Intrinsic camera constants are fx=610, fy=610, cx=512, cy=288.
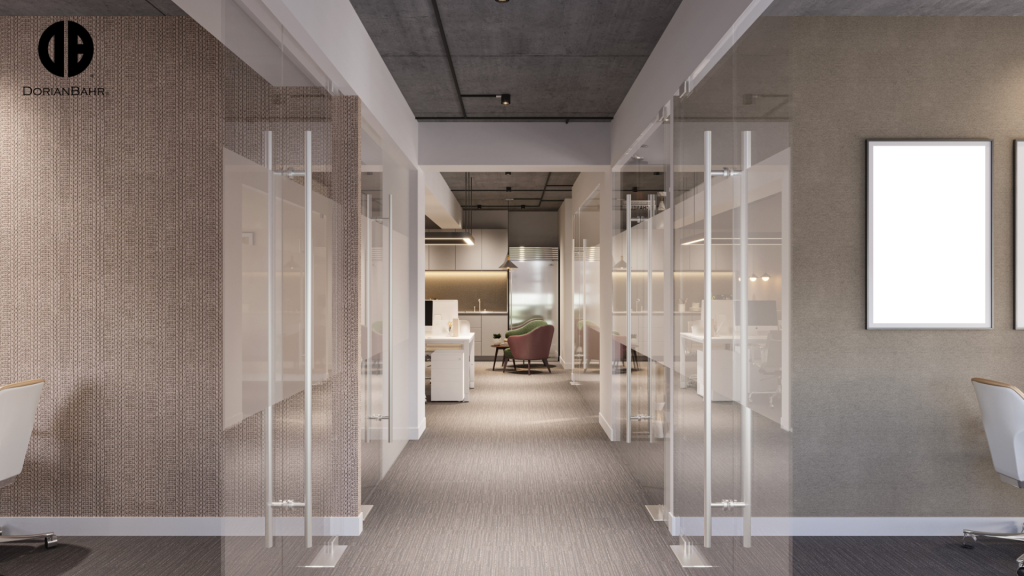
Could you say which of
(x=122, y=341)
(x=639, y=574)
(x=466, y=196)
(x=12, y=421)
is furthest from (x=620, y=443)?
(x=466, y=196)

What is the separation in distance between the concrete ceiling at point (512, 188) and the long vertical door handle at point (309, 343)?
19.5ft

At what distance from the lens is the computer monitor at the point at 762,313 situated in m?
2.21

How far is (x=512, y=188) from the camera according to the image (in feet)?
33.4

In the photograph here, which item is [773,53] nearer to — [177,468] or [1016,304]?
[1016,304]

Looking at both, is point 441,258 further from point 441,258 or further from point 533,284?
point 533,284

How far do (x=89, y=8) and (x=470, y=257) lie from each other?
9646 mm

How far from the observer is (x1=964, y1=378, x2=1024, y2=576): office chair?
3.12m

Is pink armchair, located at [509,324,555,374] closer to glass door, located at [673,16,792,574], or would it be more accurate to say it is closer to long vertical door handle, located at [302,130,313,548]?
glass door, located at [673,16,792,574]

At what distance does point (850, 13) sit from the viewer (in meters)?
3.51

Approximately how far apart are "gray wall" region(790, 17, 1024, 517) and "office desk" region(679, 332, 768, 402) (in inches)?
43.3

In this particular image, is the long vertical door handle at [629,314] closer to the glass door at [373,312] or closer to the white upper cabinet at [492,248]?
the glass door at [373,312]

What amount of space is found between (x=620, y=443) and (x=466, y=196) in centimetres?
657

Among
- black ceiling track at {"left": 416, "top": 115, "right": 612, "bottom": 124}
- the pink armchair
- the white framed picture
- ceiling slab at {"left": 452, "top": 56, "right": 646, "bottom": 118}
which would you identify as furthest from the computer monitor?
the pink armchair

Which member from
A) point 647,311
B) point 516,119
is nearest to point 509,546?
point 647,311
